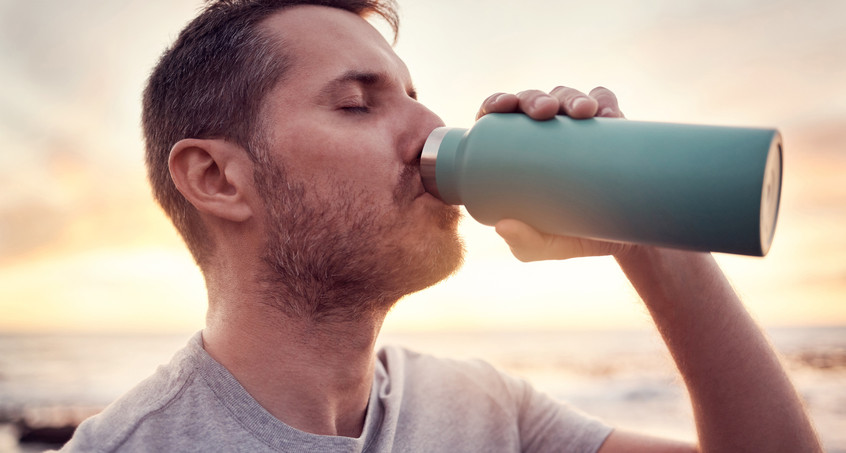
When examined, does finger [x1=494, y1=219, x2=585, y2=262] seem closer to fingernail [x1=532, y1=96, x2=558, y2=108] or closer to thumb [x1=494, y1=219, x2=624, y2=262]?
thumb [x1=494, y1=219, x2=624, y2=262]

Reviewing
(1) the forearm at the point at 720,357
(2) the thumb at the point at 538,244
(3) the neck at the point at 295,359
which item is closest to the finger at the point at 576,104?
(2) the thumb at the point at 538,244

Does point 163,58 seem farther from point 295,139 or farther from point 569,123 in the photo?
point 569,123

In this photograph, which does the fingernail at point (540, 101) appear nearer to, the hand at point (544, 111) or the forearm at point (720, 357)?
the hand at point (544, 111)

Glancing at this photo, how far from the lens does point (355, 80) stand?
1.62 m

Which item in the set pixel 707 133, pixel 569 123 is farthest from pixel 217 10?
pixel 707 133

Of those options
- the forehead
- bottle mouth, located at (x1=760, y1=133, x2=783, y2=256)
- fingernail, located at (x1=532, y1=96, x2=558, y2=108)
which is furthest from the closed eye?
bottle mouth, located at (x1=760, y1=133, x2=783, y2=256)

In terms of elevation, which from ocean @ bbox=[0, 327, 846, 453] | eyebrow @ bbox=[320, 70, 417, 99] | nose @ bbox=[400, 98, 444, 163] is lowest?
ocean @ bbox=[0, 327, 846, 453]

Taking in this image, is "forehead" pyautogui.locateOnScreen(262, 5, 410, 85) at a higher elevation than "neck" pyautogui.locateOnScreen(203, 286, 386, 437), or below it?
higher

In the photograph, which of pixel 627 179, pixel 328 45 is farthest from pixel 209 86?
pixel 627 179

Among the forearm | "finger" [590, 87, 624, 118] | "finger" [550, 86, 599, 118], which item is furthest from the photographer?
the forearm

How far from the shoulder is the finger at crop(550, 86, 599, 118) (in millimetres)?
1190

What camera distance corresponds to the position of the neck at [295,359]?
1603 millimetres

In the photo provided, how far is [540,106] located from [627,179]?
0.26 meters

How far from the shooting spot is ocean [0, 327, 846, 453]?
8.48 m
